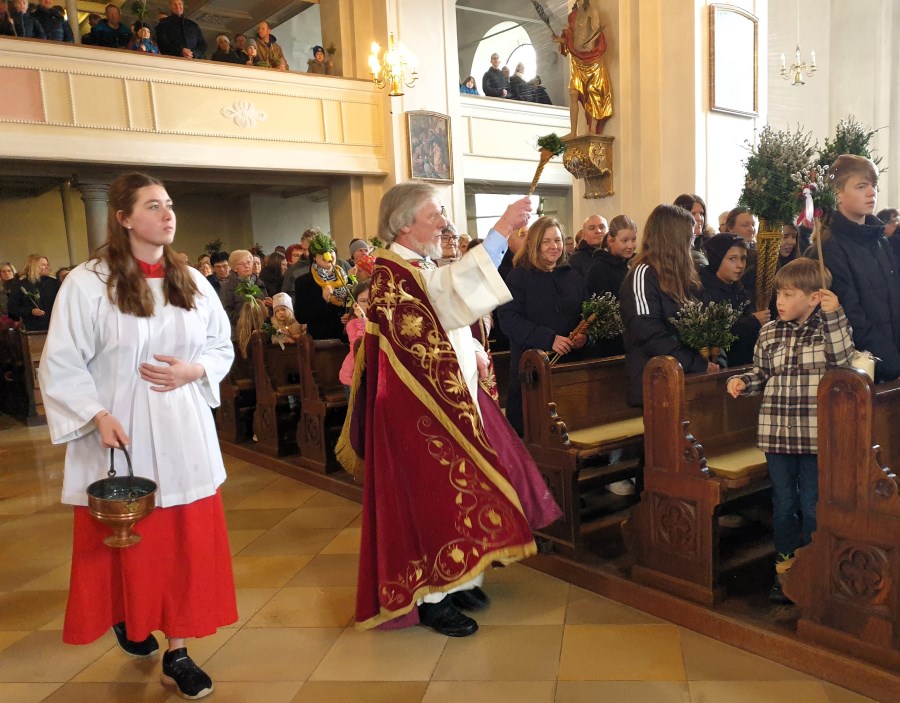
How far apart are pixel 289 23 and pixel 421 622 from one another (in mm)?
16020

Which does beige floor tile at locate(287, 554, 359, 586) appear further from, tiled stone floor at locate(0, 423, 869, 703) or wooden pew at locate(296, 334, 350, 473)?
wooden pew at locate(296, 334, 350, 473)

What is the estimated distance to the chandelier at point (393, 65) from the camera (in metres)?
10.2

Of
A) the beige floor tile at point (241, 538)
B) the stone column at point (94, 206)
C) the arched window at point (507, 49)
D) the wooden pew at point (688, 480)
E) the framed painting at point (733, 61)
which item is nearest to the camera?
the wooden pew at point (688, 480)

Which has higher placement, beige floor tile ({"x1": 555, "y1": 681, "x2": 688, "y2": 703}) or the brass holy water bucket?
the brass holy water bucket

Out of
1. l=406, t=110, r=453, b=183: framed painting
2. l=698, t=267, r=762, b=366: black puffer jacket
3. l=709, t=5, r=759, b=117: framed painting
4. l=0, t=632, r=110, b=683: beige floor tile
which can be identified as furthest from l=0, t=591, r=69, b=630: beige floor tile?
l=406, t=110, r=453, b=183: framed painting

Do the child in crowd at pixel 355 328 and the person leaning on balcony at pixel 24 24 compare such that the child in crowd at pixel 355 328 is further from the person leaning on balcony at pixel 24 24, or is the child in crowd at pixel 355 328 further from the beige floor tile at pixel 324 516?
the person leaning on balcony at pixel 24 24

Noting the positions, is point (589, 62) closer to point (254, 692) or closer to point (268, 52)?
point (268, 52)

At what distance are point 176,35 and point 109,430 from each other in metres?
9.58

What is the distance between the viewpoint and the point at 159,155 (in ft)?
32.8

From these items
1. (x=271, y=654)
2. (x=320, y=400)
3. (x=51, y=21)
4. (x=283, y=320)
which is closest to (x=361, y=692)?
(x=271, y=654)

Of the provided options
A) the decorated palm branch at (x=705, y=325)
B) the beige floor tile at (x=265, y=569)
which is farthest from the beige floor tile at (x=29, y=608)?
the decorated palm branch at (x=705, y=325)

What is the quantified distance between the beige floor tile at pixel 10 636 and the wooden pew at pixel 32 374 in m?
5.87

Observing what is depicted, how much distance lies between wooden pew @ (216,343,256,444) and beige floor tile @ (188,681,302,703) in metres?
4.02

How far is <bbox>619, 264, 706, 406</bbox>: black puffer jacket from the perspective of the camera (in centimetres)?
347
